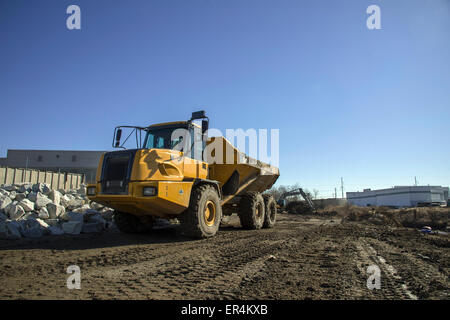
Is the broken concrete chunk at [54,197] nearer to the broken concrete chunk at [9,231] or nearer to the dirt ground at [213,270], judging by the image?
the broken concrete chunk at [9,231]

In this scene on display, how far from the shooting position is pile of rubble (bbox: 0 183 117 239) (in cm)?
656

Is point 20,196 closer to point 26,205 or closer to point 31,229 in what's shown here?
point 26,205

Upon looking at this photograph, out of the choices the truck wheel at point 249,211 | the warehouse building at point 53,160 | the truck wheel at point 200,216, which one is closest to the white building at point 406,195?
the warehouse building at point 53,160

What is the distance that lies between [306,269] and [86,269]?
10.3 feet

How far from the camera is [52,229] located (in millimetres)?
6891

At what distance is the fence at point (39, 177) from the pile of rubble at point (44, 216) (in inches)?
290

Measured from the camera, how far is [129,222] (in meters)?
7.39

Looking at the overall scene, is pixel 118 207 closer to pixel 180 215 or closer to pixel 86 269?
pixel 180 215

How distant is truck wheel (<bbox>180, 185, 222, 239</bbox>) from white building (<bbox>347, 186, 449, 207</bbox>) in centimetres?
6259

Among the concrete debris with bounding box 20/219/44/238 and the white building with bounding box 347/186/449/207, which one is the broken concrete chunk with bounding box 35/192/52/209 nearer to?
the concrete debris with bounding box 20/219/44/238

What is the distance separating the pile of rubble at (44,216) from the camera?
656cm
